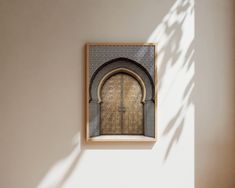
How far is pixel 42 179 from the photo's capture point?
8.91 feet

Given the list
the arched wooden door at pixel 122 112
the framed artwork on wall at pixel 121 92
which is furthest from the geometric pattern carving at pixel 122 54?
the arched wooden door at pixel 122 112

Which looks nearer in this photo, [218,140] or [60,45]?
[60,45]

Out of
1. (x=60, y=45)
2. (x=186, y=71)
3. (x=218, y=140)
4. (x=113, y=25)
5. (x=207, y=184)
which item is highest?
(x=113, y=25)

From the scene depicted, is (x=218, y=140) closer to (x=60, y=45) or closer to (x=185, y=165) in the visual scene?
(x=185, y=165)

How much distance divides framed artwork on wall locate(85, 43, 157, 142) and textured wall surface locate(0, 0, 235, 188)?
0.26ft

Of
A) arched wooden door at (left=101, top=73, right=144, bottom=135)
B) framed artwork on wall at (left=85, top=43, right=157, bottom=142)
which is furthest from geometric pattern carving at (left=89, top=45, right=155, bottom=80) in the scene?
arched wooden door at (left=101, top=73, right=144, bottom=135)

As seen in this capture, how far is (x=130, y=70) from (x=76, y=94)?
1.88 feet

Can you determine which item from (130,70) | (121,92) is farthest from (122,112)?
(130,70)

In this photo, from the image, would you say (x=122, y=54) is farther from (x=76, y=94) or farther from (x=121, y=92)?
(x=76, y=94)

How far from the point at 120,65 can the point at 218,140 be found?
4.28 ft

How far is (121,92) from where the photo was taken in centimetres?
279

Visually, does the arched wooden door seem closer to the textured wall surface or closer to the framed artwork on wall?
the framed artwork on wall

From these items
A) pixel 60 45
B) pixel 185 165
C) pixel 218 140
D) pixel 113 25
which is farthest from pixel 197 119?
pixel 60 45

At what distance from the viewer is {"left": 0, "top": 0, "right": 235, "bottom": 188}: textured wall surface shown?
2719 mm
